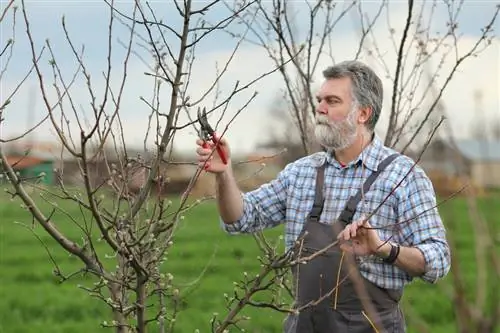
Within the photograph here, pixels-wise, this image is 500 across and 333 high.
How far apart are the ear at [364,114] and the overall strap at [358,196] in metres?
0.21

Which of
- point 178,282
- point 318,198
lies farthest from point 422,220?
point 178,282

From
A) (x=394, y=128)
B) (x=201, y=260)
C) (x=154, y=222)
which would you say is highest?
(x=394, y=128)

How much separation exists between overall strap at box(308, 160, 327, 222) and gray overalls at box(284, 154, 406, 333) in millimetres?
12

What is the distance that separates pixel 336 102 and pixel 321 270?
703 millimetres

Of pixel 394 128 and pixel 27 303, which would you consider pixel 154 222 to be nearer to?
pixel 394 128

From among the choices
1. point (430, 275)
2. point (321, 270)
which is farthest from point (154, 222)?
point (430, 275)

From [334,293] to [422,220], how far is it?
0.44 m

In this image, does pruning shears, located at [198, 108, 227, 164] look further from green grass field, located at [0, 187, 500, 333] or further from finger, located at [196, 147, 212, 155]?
green grass field, located at [0, 187, 500, 333]

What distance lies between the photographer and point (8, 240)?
85.3 ft

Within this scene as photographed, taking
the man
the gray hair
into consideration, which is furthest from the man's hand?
the gray hair

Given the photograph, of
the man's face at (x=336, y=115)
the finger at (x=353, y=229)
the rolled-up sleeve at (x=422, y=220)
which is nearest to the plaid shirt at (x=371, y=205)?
the rolled-up sleeve at (x=422, y=220)

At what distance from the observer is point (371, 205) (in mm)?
3773

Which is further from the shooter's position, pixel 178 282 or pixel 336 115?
pixel 178 282

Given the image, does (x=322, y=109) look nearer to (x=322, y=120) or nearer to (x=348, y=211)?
(x=322, y=120)
